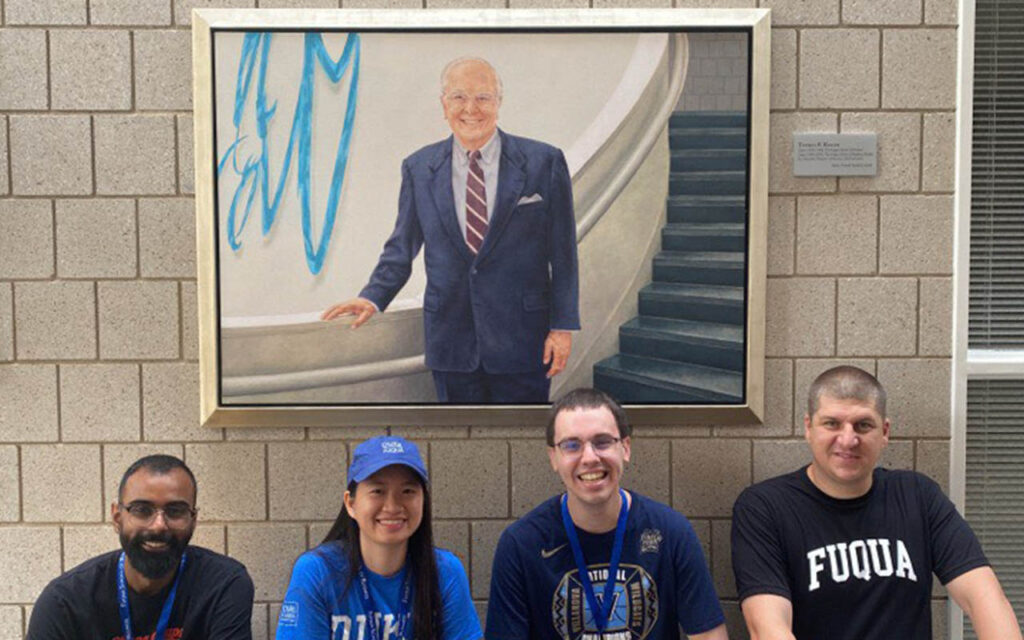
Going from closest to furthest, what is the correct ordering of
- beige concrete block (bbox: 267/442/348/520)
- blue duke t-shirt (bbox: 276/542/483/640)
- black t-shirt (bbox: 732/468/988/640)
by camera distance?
blue duke t-shirt (bbox: 276/542/483/640), black t-shirt (bbox: 732/468/988/640), beige concrete block (bbox: 267/442/348/520)

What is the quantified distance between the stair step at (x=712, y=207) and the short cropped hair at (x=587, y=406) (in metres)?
0.70

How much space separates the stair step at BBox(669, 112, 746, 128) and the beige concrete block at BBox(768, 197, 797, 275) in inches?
10.9

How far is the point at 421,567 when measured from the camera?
2713 mm

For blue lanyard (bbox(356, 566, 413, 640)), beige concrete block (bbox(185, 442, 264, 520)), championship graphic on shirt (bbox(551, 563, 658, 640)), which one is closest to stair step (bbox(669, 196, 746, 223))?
championship graphic on shirt (bbox(551, 563, 658, 640))

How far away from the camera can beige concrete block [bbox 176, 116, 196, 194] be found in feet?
10.3

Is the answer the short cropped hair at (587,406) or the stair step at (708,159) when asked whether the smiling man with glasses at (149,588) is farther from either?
the stair step at (708,159)

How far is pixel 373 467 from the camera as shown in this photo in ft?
8.73

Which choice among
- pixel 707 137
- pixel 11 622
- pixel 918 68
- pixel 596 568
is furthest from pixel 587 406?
pixel 11 622

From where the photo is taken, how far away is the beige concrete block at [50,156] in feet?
10.3

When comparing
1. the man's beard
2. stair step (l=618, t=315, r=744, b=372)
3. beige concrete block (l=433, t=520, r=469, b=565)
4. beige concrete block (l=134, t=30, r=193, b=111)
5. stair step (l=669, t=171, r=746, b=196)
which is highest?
beige concrete block (l=134, t=30, r=193, b=111)

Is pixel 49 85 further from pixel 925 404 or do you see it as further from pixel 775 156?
pixel 925 404

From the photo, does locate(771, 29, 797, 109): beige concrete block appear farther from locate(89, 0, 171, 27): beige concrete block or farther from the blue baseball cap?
locate(89, 0, 171, 27): beige concrete block

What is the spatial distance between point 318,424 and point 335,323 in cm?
33

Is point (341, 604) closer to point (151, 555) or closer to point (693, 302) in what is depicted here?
point (151, 555)
